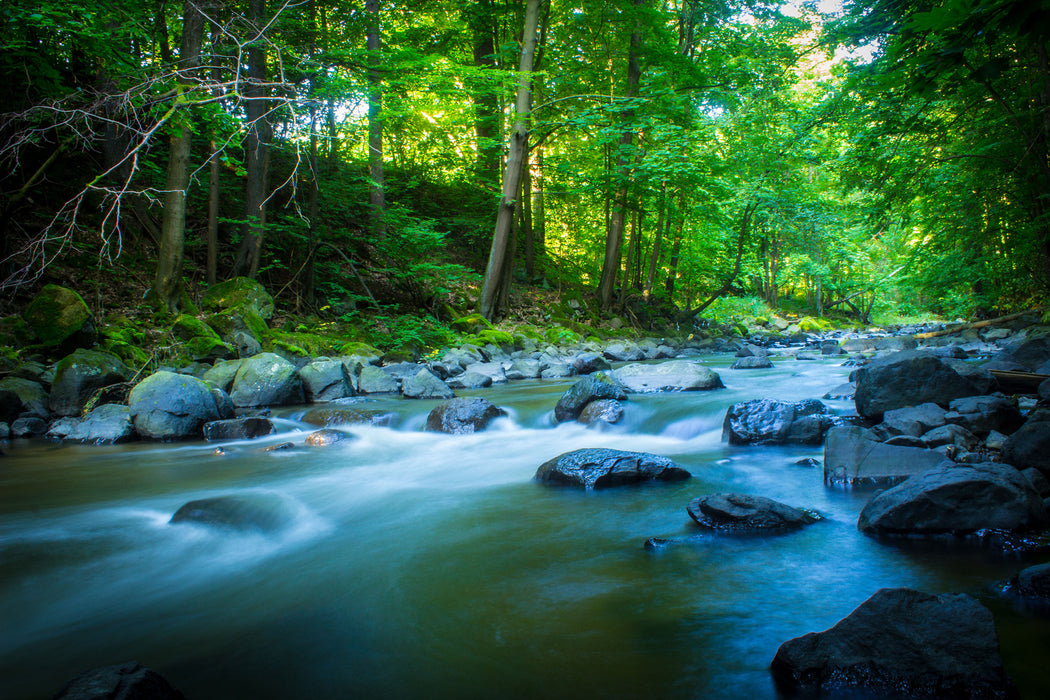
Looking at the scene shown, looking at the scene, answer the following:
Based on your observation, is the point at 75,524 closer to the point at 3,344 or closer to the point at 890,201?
the point at 3,344

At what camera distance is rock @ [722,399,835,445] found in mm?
5324

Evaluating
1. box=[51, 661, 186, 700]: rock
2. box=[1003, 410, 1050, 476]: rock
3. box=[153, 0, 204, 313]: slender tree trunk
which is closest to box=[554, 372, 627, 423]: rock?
box=[1003, 410, 1050, 476]: rock

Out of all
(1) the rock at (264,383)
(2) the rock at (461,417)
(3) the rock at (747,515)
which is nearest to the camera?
(3) the rock at (747,515)

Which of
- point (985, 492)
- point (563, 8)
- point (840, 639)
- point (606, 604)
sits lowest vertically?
point (606, 604)

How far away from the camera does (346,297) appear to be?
13.4 metres

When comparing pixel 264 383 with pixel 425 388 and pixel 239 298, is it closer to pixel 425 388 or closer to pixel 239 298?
pixel 425 388

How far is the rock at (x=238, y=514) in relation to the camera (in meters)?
3.73

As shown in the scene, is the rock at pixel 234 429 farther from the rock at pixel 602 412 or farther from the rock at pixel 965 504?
the rock at pixel 965 504

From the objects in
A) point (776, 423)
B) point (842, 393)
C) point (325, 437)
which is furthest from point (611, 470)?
point (842, 393)

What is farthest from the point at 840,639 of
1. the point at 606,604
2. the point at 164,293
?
the point at 164,293

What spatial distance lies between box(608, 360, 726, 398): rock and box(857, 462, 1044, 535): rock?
17.6 ft

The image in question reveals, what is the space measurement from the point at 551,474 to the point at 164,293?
8.04 m

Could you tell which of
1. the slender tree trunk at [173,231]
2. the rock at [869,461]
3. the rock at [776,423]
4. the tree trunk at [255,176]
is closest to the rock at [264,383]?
the slender tree trunk at [173,231]

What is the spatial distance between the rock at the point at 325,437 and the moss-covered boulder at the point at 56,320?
4.09m
